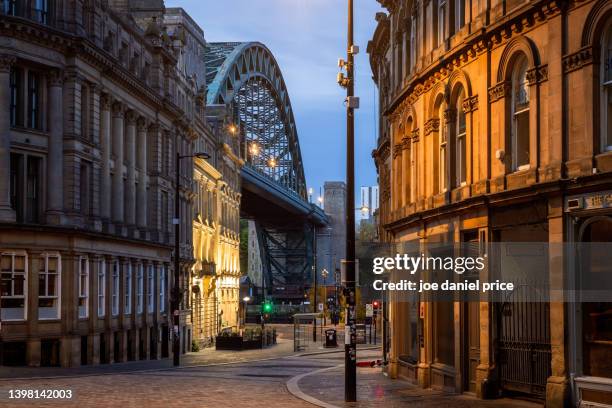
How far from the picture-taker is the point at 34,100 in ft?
158

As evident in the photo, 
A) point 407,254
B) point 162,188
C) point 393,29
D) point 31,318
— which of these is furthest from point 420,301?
point 162,188

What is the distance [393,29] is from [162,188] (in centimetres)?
3167

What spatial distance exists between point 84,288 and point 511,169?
105 feet

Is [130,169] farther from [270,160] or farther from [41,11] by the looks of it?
[270,160]

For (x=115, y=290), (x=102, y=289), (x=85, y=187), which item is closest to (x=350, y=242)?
(x=85, y=187)

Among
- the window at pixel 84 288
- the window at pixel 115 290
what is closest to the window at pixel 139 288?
the window at pixel 115 290

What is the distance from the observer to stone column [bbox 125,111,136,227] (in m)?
60.2

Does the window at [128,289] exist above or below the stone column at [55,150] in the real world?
below

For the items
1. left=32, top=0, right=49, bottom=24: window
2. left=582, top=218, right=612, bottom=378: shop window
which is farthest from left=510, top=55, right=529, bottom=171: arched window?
left=32, top=0, right=49, bottom=24: window

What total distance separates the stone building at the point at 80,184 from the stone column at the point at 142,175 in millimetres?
71

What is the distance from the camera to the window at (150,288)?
209 feet

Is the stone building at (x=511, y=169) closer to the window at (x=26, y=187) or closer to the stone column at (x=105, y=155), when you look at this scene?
the window at (x=26, y=187)

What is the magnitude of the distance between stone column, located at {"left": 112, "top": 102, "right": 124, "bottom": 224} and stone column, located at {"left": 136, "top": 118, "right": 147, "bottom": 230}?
183 inches

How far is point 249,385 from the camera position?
31.3 metres
